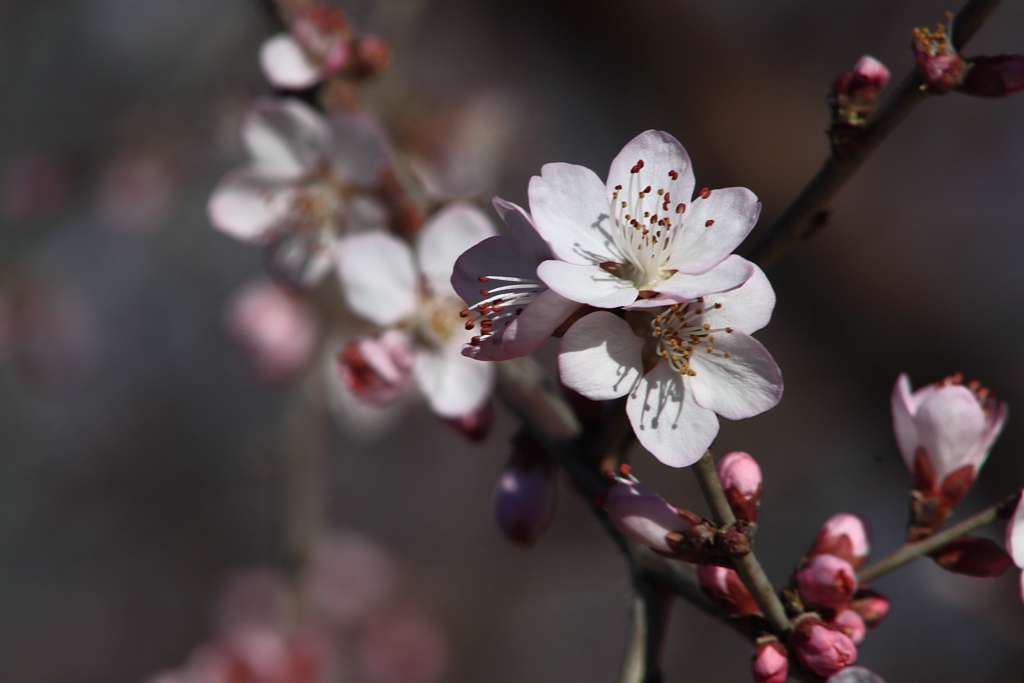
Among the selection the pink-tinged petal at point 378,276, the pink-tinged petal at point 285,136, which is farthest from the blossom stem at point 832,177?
the pink-tinged petal at point 285,136

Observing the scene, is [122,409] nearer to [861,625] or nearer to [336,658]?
[336,658]

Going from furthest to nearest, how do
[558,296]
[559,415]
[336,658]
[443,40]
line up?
[443,40]
[336,658]
[559,415]
[558,296]

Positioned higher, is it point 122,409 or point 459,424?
point 459,424

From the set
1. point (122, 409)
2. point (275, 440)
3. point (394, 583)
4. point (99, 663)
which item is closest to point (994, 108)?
point (394, 583)

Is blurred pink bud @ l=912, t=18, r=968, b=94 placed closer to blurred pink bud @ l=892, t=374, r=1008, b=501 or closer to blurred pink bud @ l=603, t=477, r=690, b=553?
blurred pink bud @ l=892, t=374, r=1008, b=501

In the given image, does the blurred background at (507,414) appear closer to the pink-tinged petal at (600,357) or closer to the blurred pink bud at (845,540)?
the blurred pink bud at (845,540)

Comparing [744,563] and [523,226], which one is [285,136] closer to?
[523,226]

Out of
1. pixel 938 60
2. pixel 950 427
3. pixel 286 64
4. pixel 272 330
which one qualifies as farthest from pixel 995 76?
pixel 272 330

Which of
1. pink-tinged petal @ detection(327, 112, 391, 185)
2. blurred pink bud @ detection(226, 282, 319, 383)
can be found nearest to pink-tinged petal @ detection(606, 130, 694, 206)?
pink-tinged petal @ detection(327, 112, 391, 185)
